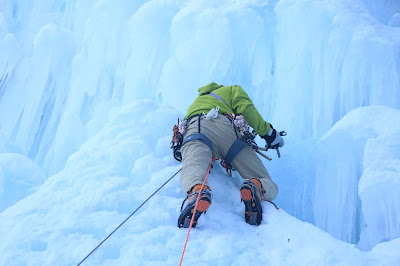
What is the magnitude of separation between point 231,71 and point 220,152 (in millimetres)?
2786

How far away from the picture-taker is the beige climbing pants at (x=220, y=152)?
6.99 feet

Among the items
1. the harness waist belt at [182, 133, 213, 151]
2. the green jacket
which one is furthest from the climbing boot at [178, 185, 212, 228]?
the green jacket

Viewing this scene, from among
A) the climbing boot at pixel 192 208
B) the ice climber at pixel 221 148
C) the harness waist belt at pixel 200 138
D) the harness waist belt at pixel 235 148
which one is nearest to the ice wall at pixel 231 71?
the ice climber at pixel 221 148

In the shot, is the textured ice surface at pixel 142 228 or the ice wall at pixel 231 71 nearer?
the textured ice surface at pixel 142 228

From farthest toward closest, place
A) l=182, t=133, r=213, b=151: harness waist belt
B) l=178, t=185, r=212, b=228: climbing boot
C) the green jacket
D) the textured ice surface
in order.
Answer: the green jacket → l=182, t=133, r=213, b=151: harness waist belt → l=178, t=185, r=212, b=228: climbing boot → the textured ice surface

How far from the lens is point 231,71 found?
4965mm

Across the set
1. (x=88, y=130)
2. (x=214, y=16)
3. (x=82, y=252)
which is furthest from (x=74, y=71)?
(x=82, y=252)

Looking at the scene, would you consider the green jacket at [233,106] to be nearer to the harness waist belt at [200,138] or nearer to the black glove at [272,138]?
the black glove at [272,138]

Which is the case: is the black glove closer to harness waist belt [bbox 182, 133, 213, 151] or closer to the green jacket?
the green jacket

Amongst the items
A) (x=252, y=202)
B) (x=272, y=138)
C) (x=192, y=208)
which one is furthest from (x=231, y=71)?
(x=192, y=208)

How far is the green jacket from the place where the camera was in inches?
99.7

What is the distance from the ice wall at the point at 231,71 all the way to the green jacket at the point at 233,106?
3.11 ft

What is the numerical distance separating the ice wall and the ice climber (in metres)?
0.89

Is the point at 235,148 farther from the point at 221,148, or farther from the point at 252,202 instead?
the point at 252,202
